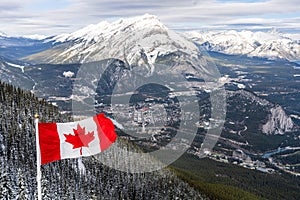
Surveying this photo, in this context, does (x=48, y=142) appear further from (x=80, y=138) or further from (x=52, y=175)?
(x=52, y=175)

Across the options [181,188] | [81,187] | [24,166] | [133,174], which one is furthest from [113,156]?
[24,166]

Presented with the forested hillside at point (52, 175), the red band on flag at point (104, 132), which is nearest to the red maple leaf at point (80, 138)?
the red band on flag at point (104, 132)

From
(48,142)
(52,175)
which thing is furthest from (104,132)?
(52,175)

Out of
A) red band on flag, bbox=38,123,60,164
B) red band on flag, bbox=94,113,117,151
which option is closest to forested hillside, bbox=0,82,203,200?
red band on flag, bbox=94,113,117,151

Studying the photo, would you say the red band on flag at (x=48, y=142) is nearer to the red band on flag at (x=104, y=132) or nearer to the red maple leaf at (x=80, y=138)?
the red maple leaf at (x=80, y=138)

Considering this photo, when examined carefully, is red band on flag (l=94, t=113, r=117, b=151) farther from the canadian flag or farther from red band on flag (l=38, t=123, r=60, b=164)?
red band on flag (l=38, t=123, r=60, b=164)

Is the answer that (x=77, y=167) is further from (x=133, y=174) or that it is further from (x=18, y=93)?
(x=18, y=93)

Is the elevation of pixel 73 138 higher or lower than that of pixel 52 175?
higher
